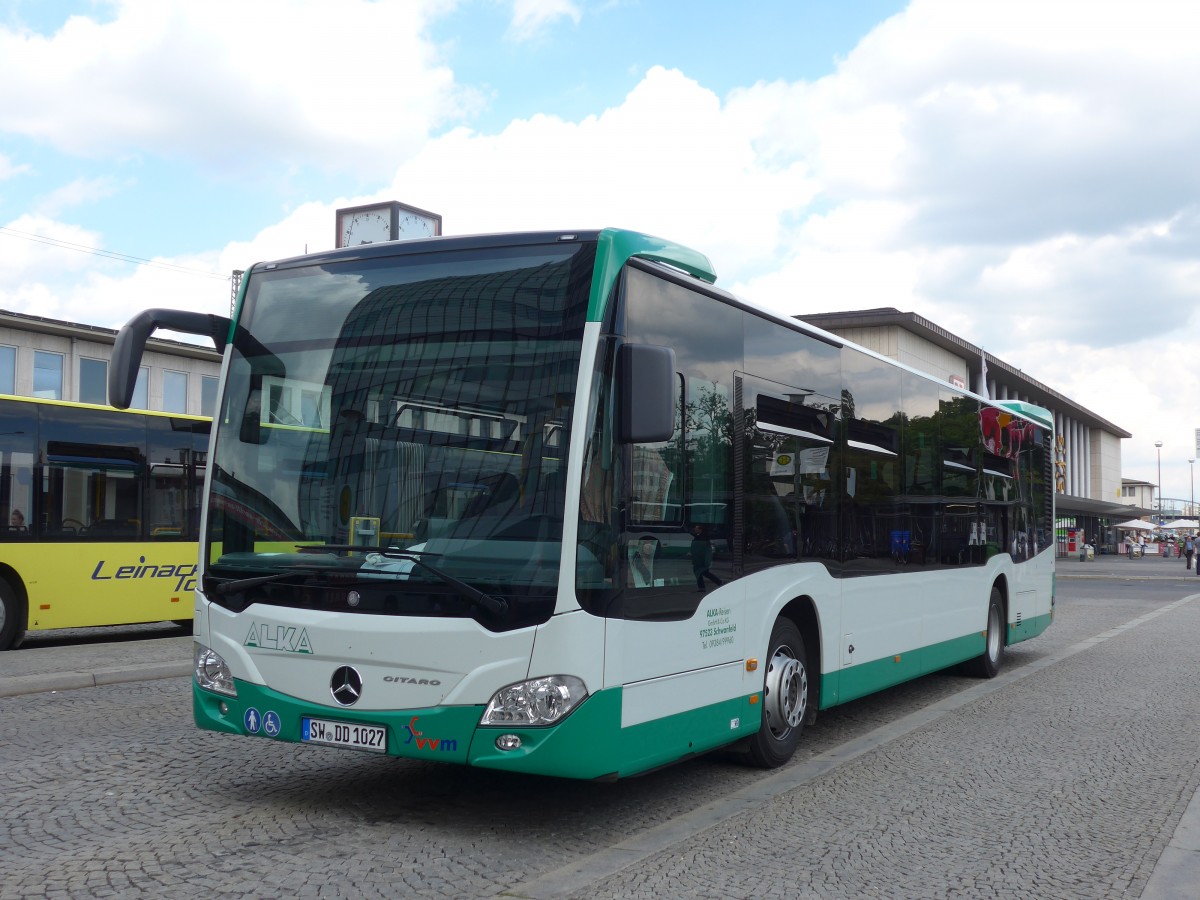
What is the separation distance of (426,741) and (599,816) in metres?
1.20

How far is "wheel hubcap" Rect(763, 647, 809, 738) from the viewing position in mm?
7344

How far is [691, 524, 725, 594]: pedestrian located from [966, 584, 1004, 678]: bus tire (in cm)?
664

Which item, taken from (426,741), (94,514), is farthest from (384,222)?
(426,741)

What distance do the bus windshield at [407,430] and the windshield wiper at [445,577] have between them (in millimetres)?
12

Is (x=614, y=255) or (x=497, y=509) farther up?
(x=614, y=255)

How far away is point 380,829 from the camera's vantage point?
5.83 metres

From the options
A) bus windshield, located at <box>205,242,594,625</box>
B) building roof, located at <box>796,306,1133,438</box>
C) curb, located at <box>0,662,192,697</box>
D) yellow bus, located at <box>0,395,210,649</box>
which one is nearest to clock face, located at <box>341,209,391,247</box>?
yellow bus, located at <box>0,395,210,649</box>

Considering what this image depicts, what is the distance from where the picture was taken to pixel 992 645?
41.0 ft

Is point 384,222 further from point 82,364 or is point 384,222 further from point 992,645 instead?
point 82,364

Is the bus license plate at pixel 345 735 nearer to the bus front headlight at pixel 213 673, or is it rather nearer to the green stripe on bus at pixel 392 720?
the green stripe on bus at pixel 392 720

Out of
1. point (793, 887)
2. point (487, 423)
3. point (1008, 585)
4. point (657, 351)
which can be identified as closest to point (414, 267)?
Answer: point (487, 423)

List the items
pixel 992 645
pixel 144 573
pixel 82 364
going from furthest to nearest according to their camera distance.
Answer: pixel 82 364 → pixel 144 573 → pixel 992 645

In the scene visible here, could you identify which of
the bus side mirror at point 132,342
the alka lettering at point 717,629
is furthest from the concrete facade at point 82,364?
the alka lettering at point 717,629

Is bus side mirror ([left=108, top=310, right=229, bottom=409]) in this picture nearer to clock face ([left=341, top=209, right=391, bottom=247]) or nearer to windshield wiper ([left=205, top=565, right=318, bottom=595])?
windshield wiper ([left=205, top=565, right=318, bottom=595])
